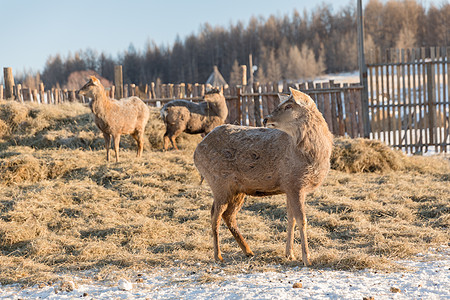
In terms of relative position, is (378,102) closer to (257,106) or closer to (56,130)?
(257,106)

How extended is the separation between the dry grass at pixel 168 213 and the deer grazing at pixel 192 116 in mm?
621

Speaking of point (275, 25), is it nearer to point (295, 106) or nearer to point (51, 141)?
point (51, 141)

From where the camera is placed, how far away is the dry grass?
491cm

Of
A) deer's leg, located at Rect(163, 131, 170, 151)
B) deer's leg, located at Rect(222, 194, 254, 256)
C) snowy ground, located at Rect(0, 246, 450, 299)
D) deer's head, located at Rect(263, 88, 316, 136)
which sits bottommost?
snowy ground, located at Rect(0, 246, 450, 299)

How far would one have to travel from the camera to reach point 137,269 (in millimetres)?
4613

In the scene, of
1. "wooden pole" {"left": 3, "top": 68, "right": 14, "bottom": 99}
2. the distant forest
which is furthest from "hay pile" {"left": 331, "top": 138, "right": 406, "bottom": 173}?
the distant forest

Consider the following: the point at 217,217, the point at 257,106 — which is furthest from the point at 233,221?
the point at 257,106

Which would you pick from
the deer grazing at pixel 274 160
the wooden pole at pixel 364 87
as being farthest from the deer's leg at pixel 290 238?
the wooden pole at pixel 364 87

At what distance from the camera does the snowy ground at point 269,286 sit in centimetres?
373

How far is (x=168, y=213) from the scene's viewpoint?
693cm

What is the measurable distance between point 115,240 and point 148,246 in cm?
52

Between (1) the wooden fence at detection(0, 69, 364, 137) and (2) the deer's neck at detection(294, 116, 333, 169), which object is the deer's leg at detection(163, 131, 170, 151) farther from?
(2) the deer's neck at detection(294, 116, 333, 169)

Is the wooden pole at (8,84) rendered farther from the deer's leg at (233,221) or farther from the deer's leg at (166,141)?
the deer's leg at (233,221)

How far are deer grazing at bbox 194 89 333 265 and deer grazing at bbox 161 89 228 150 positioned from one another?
5.80 m
